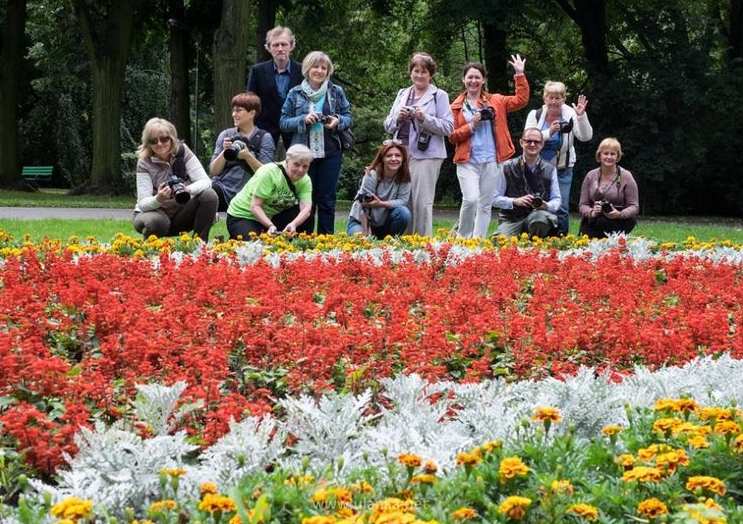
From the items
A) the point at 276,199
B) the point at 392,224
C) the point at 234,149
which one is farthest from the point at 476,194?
the point at 234,149

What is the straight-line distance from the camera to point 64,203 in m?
20.0

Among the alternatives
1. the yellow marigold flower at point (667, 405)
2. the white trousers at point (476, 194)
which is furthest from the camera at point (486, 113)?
the yellow marigold flower at point (667, 405)

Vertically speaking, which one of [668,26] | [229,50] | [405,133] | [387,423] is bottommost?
[387,423]

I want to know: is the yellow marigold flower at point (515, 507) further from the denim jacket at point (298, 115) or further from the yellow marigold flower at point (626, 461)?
the denim jacket at point (298, 115)

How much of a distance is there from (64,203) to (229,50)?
17.2 feet

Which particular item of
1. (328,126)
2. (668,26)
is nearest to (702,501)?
(328,126)

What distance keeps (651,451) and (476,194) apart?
7466mm

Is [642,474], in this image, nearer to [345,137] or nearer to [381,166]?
[381,166]

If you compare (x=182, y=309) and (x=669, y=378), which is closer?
(x=669, y=378)

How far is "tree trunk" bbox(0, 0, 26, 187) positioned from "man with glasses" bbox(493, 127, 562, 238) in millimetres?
21297

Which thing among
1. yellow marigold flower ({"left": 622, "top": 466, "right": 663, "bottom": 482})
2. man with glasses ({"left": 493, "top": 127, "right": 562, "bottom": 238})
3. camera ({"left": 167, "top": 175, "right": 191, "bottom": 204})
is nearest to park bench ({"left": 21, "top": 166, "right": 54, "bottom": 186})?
camera ({"left": 167, "top": 175, "right": 191, "bottom": 204})

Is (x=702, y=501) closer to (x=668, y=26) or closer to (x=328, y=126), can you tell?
(x=328, y=126)

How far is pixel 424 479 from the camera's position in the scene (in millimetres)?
2545

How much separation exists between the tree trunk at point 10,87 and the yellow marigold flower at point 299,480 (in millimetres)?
27072
